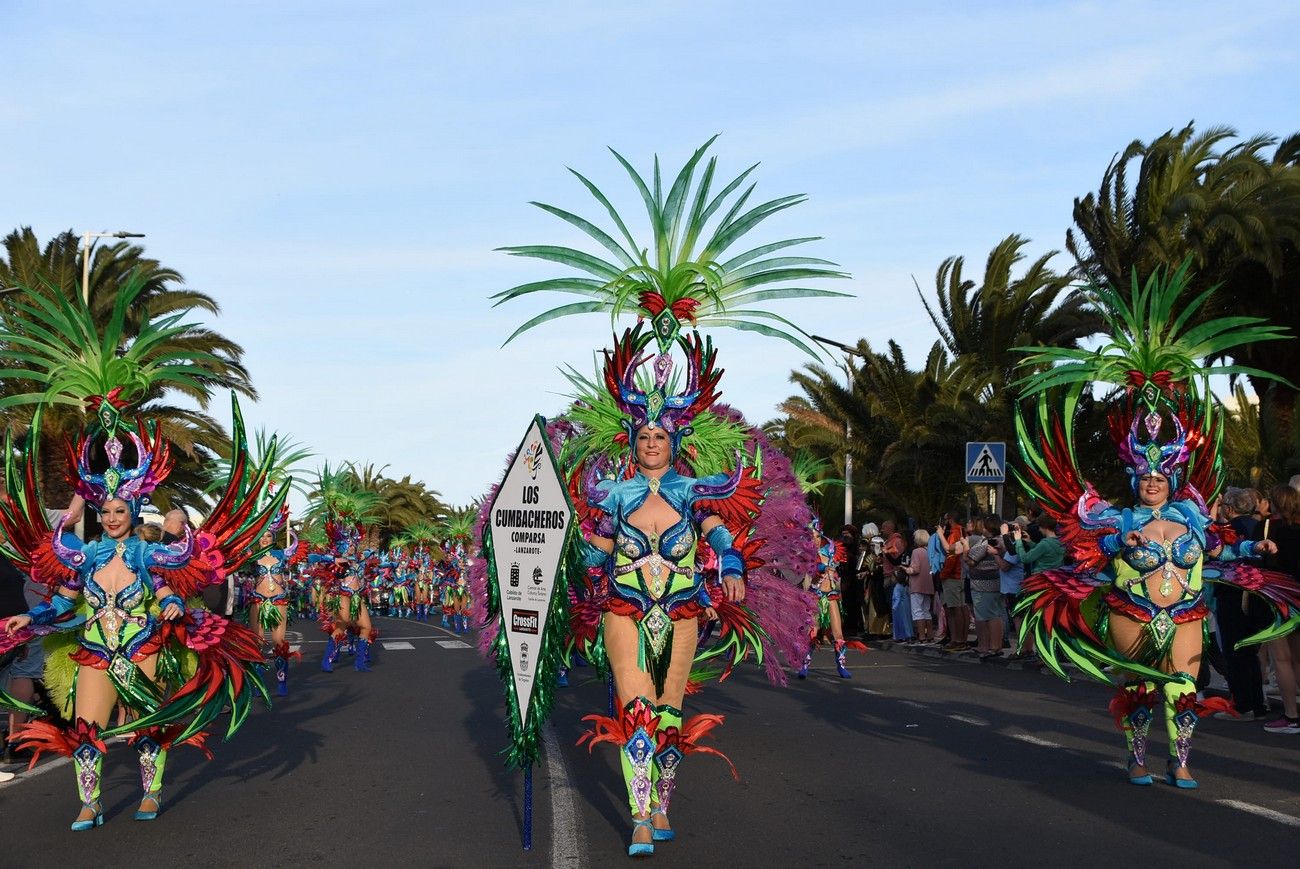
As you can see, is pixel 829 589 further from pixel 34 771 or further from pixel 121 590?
pixel 121 590

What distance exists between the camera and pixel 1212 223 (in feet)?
68.8

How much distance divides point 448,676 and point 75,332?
10.6m

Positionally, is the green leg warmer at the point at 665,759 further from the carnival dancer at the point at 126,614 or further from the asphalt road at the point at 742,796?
the carnival dancer at the point at 126,614

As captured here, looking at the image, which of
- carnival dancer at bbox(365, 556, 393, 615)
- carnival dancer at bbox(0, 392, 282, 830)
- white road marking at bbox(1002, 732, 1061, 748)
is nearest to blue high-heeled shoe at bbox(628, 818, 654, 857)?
carnival dancer at bbox(0, 392, 282, 830)

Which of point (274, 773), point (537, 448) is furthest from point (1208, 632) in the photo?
point (274, 773)

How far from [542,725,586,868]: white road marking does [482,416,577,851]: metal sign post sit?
0.19 metres

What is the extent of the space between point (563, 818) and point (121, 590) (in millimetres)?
2930

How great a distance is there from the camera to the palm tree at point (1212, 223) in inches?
835

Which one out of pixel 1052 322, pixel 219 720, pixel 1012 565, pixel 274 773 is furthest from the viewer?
pixel 1052 322

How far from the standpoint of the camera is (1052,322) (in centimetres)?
2645

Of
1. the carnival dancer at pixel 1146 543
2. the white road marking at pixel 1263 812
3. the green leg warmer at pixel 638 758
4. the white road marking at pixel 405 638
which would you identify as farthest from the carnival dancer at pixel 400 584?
the white road marking at pixel 1263 812

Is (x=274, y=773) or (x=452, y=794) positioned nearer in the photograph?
(x=452, y=794)

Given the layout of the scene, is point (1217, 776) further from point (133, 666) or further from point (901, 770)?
point (133, 666)

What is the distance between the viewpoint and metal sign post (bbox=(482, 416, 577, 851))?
702cm
